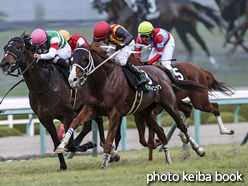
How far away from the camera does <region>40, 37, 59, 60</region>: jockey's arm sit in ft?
17.1

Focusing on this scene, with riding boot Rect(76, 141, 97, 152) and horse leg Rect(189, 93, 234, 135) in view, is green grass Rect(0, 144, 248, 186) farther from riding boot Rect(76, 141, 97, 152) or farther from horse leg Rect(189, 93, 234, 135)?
horse leg Rect(189, 93, 234, 135)

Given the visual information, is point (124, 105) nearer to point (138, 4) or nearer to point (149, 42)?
point (149, 42)

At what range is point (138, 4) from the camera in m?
14.6

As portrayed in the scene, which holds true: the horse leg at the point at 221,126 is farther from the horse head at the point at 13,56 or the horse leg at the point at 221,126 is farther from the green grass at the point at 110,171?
the horse head at the point at 13,56

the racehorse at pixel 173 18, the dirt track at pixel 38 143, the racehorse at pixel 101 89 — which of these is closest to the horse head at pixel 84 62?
the racehorse at pixel 101 89

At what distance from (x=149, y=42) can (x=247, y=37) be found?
11.0 metres

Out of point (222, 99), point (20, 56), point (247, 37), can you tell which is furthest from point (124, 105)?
point (247, 37)

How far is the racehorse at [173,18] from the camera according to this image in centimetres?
1438

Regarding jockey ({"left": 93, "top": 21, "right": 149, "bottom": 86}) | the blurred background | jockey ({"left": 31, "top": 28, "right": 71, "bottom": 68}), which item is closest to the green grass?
jockey ({"left": 93, "top": 21, "right": 149, "bottom": 86})

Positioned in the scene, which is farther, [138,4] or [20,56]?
[138,4]

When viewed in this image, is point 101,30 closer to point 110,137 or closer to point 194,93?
point 110,137

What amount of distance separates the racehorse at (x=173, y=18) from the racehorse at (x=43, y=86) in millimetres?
9186

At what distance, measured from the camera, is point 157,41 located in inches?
245

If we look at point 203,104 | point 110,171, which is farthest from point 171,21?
point 110,171
